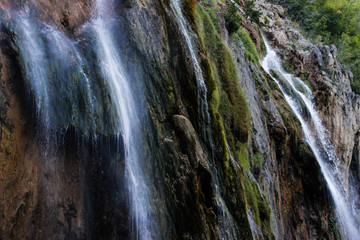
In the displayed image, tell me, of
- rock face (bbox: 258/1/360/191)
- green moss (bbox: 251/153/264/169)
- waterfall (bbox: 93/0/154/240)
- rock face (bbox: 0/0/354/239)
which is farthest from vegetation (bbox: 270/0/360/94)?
waterfall (bbox: 93/0/154/240)

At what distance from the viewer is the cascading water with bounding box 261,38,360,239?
1419 cm

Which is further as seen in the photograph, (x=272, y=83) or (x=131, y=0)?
(x=272, y=83)

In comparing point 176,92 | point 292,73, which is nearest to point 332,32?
point 292,73

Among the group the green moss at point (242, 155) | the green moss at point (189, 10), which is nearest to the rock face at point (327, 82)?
the green moss at point (242, 155)

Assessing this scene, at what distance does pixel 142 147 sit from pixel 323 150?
13119 millimetres

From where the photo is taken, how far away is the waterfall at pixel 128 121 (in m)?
5.89

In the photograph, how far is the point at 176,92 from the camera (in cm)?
725

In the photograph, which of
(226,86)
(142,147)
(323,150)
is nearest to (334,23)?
(323,150)

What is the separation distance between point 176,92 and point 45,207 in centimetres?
419

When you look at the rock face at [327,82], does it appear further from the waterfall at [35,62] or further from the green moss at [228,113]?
the waterfall at [35,62]

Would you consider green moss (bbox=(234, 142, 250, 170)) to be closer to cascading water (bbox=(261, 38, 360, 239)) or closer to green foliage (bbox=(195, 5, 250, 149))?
green foliage (bbox=(195, 5, 250, 149))

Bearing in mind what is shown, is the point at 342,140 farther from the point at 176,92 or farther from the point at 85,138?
the point at 85,138

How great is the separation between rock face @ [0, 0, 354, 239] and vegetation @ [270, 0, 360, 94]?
2495 centimetres

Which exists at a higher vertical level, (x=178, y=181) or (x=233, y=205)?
(x=178, y=181)
